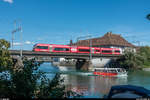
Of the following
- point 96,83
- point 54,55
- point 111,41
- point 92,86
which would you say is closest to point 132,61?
point 54,55

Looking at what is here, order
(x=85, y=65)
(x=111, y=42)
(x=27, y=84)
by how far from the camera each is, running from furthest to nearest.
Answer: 1. (x=111, y=42)
2. (x=85, y=65)
3. (x=27, y=84)

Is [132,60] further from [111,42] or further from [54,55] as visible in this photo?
[111,42]

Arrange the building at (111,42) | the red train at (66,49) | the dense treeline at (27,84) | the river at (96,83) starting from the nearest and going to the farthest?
1. the dense treeline at (27,84)
2. the river at (96,83)
3. the red train at (66,49)
4. the building at (111,42)

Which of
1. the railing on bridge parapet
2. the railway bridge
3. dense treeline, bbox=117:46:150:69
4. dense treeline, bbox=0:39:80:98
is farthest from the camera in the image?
dense treeline, bbox=117:46:150:69

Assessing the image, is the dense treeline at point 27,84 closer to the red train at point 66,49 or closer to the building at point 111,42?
the red train at point 66,49

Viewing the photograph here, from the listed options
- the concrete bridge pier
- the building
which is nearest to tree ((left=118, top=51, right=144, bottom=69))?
the concrete bridge pier

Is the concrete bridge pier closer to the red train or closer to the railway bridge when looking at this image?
the railway bridge

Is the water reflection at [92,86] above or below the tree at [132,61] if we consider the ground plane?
below

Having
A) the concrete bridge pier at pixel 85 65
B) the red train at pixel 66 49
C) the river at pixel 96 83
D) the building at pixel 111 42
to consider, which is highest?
the building at pixel 111 42

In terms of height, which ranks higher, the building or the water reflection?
the building

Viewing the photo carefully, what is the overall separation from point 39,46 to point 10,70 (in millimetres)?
50307

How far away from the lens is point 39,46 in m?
57.9

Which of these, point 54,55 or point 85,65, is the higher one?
point 54,55

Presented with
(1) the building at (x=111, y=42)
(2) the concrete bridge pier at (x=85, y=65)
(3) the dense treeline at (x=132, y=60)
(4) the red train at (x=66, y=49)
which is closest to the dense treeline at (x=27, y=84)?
(4) the red train at (x=66, y=49)
